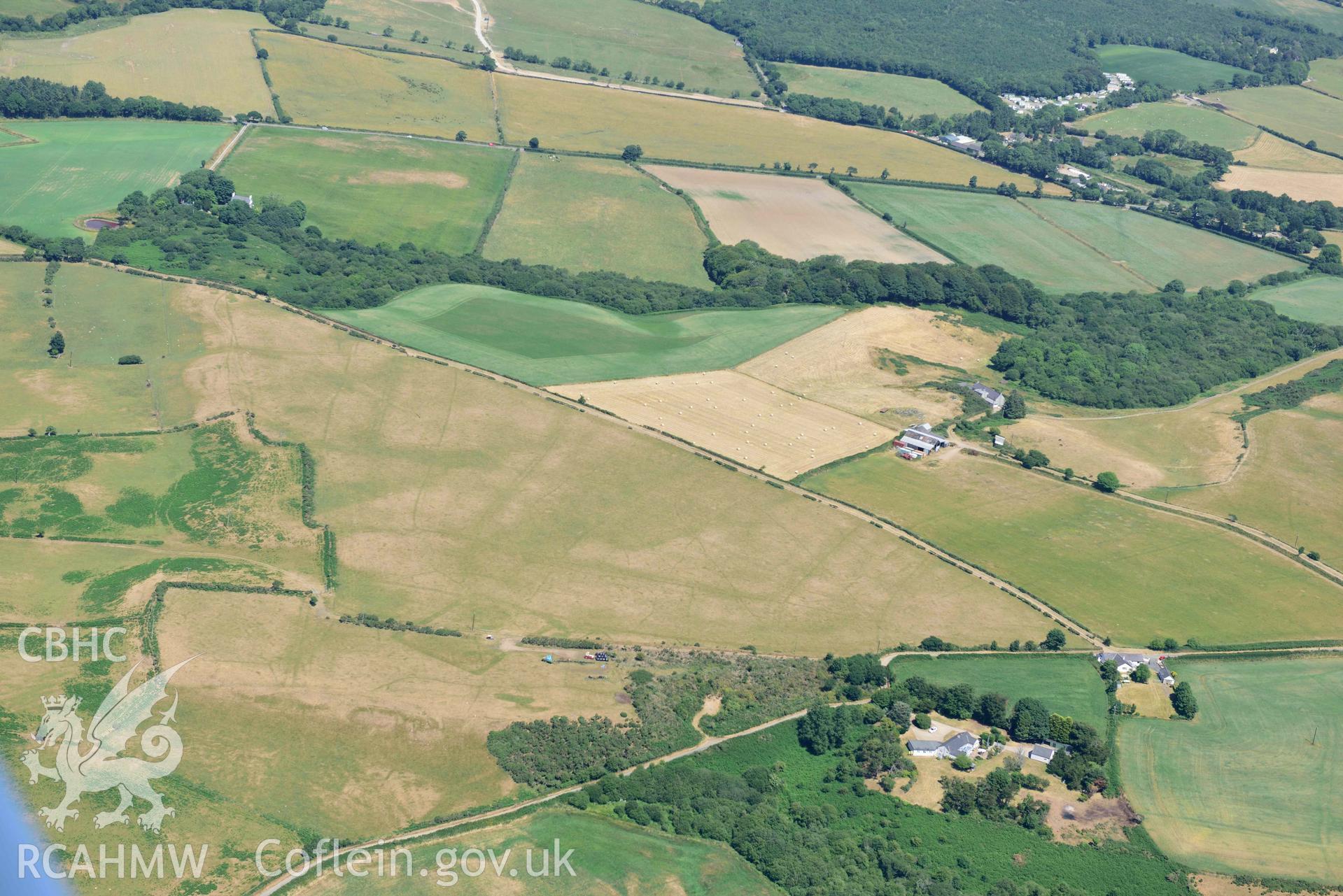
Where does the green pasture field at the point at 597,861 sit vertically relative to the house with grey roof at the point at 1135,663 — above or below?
below

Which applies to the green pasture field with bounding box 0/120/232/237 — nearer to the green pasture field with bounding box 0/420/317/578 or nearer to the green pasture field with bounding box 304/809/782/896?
the green pasture field with bounding box 0/420/317/578

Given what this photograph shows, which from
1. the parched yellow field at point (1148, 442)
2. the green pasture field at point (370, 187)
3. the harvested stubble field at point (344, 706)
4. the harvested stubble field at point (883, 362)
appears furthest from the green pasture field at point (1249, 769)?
the green pasture field at point (370, 187)

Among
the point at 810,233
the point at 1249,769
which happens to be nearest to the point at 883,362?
the point at 810,233

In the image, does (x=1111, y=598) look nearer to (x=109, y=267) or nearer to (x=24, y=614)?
(x=24, y=614)

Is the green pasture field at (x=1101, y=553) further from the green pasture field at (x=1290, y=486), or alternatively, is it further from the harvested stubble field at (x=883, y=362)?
the harvested stubble field at (x=883, y=362)

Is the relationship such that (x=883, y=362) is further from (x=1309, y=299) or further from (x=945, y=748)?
Result: (x=1309, y=299)
